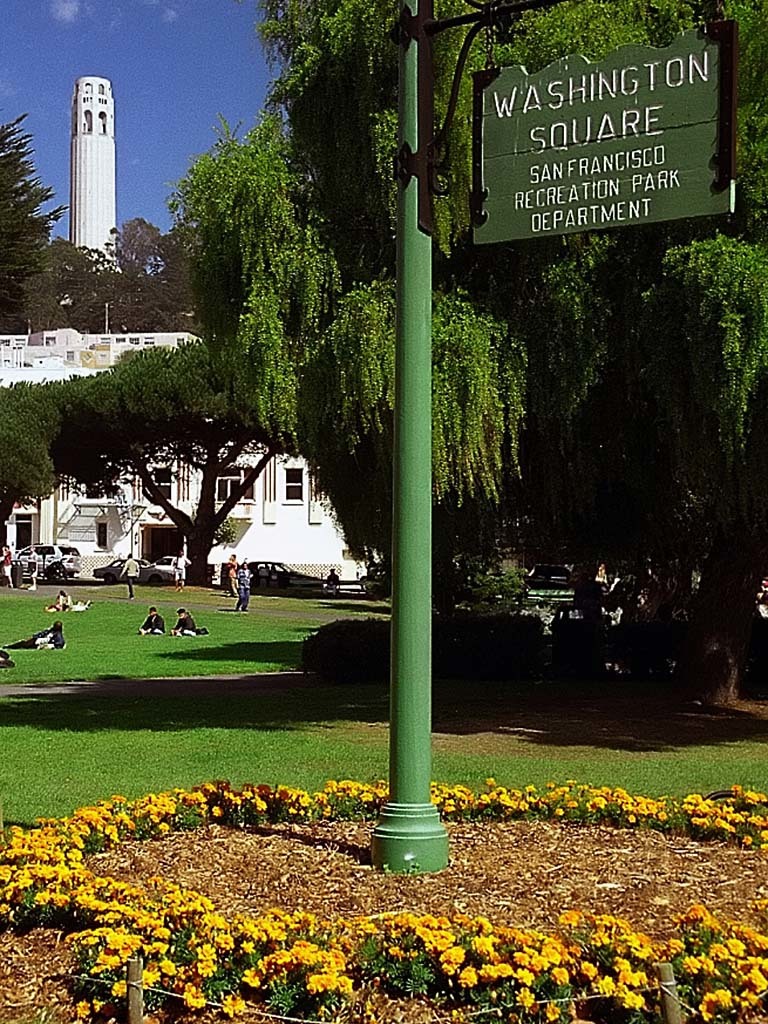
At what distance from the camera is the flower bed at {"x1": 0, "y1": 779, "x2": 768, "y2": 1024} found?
5.28 m

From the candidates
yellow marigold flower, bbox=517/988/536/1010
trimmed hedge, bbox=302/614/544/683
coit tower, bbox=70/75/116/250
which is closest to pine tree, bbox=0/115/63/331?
trimmed hedge, bbox=302/614/544/683

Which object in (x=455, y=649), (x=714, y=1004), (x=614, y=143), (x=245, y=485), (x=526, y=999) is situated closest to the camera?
(x=714, y=1004)

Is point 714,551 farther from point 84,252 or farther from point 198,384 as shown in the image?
point 84,252

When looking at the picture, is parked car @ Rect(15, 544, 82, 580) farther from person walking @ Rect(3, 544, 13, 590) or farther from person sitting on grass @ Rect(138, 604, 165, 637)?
person sitting on grass @ Rect(138, 604, 165, 637)

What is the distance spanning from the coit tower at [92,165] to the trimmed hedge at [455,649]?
171054mm

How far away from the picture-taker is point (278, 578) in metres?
67.8

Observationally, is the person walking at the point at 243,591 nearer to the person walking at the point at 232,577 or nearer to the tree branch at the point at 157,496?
the person walking at the point at 232,577

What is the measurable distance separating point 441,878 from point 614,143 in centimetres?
358

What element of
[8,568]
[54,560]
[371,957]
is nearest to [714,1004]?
[371,957]

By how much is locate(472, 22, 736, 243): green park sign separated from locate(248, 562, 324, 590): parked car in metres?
59.9

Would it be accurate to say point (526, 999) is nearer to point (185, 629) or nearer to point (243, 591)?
point (185, 629)

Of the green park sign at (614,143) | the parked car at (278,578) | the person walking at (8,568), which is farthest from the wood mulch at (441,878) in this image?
the parked car at (278,578)

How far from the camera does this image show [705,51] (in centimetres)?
689

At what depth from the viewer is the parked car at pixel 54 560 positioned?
70.2m
